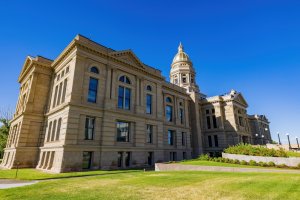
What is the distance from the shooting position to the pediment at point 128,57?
32.5m

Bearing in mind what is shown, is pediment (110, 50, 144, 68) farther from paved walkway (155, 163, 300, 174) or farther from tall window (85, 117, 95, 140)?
paved walkway (155, 163, 300, 174)

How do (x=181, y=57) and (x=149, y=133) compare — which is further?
(x=181, y=57)

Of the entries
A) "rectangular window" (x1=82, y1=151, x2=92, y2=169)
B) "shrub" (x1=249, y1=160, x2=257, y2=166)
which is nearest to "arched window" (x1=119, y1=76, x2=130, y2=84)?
"rectangular window" (x1=82, y1=151, x2=92, y2=169)

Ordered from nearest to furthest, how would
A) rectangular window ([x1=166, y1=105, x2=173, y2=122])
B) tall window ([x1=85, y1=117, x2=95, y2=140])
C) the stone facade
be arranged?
the stone facade < tall window ([x1=85, y1=117, x2=95, y2=140]) < rectangular window ([x1=166, y1=105, x2=173, y2=122])

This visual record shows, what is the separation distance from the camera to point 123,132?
31.0 m

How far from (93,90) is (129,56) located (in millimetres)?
10063

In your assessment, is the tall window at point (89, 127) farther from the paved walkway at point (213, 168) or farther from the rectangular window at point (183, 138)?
the rectangular window at point (183, 138)

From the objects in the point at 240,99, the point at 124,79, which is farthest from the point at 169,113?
the point at 240,99

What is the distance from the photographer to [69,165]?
928 inches

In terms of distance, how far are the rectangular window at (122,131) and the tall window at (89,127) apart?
4.59 meters

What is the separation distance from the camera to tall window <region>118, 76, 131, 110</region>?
31.9 metres

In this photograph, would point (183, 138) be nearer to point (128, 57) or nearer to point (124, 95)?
point (124, 95)

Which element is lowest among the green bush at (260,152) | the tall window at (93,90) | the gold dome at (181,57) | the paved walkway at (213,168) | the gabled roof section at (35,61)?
the paved walkway at (213,168)

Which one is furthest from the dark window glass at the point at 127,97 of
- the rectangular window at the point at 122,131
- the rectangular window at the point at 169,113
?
the rectangular window at the point at 169,113
